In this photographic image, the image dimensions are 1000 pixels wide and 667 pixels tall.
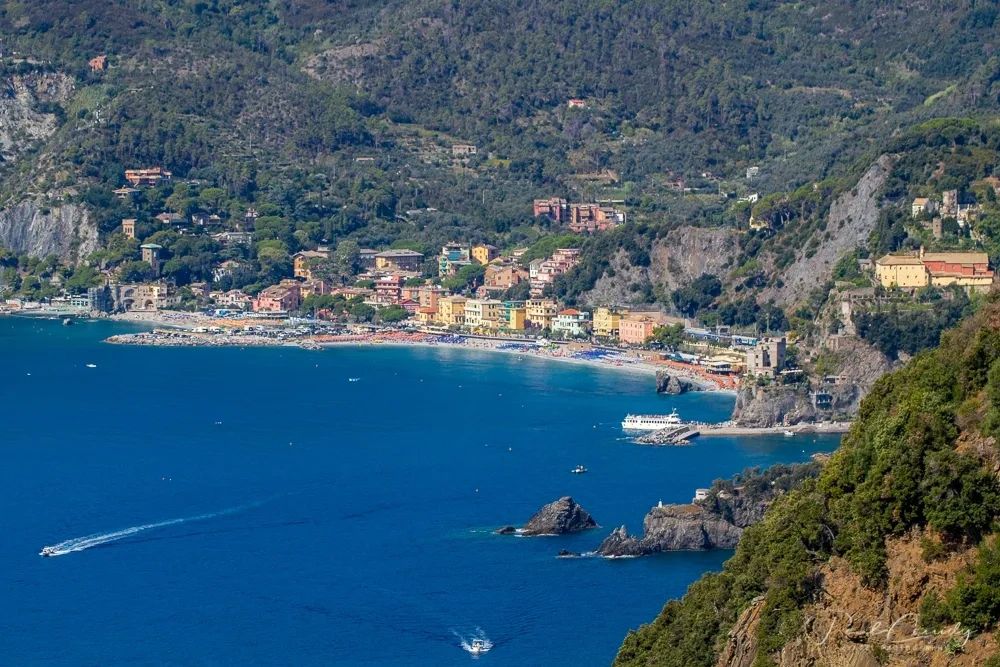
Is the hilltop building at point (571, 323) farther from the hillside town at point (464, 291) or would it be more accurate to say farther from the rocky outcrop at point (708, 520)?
the rocky outcrop at point (708, 520)

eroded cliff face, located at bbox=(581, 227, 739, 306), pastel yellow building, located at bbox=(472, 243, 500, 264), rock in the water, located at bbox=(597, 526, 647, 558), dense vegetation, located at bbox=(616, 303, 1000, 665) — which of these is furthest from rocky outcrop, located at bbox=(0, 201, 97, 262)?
dense vegetation, located at bbox=(616, 303, 1000, 665)

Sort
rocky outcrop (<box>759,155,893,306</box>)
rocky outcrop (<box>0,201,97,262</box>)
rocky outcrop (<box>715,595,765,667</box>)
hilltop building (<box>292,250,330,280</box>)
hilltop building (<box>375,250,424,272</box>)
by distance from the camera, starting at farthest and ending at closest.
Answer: rocky outcrop (<box>0,201,97,262</box>) < hilltop building (<box>375,250,424,272</box>) < hilltop building (<box>292,250,330,280</box>) < rocky outcrop (<box>759,155,893,306</box>) < rocky outcrop (<box>715,595,765,667</box>)

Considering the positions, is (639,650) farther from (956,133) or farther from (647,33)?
(647,33)

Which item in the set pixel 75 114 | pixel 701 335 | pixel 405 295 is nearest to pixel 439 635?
pixel 701 335

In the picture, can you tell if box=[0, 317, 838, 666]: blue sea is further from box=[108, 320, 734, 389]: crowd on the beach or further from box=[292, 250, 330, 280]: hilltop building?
box=[292, 250, 330, 280]: hilltop building

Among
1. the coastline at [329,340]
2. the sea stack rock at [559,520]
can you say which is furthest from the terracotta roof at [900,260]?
the sea stack rock at [559,520]

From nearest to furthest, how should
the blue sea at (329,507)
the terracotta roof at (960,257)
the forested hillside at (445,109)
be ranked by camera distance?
1. the blue sea at (329,507)
2. the terracotta roof at (960,257)
3. the forested hillside at (445,109)

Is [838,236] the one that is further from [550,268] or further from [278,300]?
[278,300]

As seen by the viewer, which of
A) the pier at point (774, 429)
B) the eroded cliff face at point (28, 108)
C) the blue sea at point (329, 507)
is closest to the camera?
the blue sea at point (329, 507)
